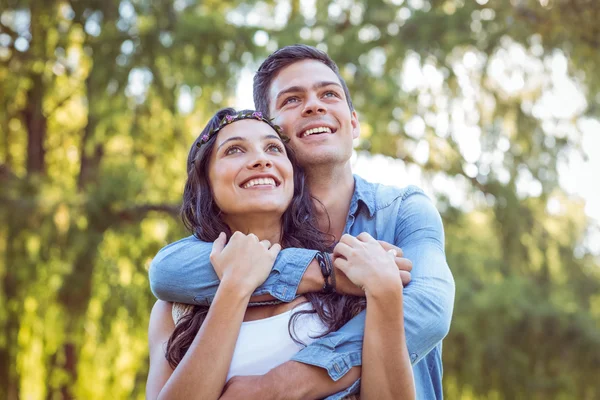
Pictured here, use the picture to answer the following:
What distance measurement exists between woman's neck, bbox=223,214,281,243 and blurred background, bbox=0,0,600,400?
12.3ft

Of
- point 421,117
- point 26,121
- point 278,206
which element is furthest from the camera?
point 26,121

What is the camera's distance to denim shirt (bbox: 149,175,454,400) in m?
1.99

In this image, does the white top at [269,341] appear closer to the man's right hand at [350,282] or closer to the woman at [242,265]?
the woman at [242,265]

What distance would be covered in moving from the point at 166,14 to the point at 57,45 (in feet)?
4.26

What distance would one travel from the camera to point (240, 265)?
6.79 feet

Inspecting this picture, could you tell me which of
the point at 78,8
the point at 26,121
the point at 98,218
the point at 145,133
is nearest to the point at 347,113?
the point at 98,218

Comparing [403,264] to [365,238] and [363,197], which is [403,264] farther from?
[363,197]

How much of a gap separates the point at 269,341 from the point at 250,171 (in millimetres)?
554

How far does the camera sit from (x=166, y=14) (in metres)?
6.67

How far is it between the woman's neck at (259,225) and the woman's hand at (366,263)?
33 cm

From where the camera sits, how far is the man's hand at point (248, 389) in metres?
1.89

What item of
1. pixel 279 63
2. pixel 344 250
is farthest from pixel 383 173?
pixel 344 250

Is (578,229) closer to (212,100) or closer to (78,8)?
(212,100)

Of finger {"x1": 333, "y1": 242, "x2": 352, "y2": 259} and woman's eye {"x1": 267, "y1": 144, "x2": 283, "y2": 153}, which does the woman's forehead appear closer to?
woman's eye {"x1": 267, "y1": 144, "x2": 283, "y2": 153}
